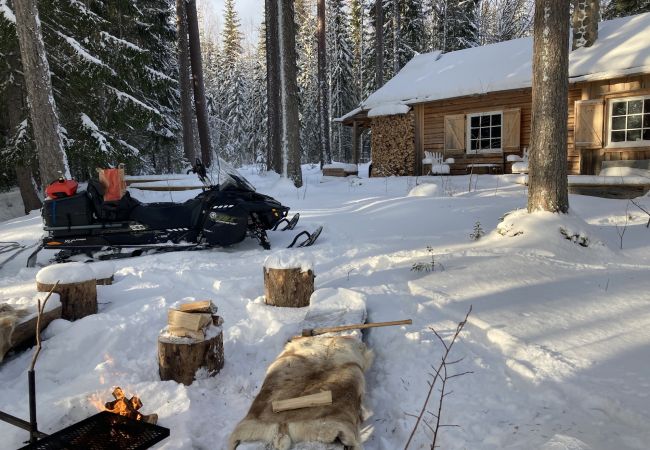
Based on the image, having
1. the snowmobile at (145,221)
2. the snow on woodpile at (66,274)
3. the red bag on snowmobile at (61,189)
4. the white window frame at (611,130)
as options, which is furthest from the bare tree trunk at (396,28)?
the snow on woodpile at (66,274)

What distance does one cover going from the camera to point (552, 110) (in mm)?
5855

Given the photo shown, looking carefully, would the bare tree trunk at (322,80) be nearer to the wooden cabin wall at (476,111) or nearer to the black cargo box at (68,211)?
the wooden cabin wall at (476,111)

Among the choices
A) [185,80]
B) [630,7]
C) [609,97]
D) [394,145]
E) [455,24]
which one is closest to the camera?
[609,97]

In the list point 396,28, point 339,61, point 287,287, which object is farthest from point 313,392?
point 339,61

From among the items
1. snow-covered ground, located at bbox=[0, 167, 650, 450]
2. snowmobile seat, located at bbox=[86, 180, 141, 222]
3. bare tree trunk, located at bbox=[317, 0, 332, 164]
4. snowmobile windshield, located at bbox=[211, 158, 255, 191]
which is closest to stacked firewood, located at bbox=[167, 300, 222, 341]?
snow-covered ground, located at bbox=[0, 167, 650, 450]

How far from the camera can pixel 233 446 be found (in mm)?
2105

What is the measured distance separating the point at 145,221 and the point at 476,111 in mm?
10790

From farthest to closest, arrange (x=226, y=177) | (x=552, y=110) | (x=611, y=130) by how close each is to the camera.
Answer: (x=611, y=130)
(x=226, y=177)
(x=552, y=110)

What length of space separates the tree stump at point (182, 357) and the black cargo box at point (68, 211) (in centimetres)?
361

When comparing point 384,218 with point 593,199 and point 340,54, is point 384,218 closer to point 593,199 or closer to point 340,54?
point 593,199

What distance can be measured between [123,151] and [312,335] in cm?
1148

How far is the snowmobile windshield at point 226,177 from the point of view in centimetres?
621

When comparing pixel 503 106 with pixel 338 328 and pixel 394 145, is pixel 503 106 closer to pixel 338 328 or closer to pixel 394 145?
pixel 394 145

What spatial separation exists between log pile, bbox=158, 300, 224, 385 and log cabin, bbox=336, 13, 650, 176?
10.6m
